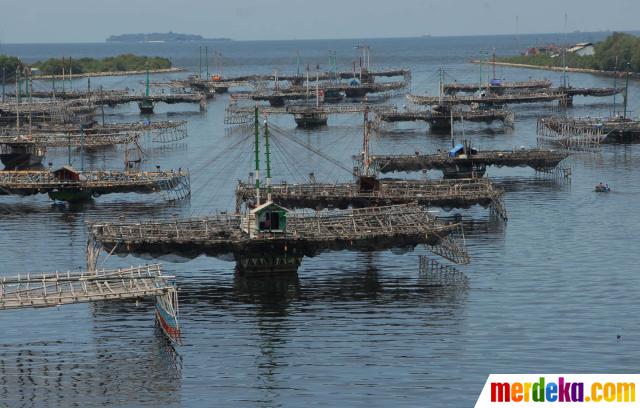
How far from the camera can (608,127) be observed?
159 m

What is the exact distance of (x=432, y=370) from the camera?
62.5m

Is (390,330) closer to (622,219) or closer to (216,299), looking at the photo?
(216,299)

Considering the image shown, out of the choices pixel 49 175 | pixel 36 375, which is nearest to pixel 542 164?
pixel 49 175

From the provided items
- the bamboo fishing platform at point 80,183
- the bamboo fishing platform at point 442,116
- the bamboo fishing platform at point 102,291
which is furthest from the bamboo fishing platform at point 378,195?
the bamboo fishing platform at point 442,116

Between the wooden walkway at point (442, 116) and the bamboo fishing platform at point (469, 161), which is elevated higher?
the wooden walkway at point (442, 116)

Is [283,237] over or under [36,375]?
over

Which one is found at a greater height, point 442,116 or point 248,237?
point 442,116

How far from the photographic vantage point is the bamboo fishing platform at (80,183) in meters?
113

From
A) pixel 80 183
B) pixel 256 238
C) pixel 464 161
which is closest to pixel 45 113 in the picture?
pixel 80 183

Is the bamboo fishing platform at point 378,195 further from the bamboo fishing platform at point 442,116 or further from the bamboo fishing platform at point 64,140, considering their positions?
the bamboo fishing platform at point 442,116

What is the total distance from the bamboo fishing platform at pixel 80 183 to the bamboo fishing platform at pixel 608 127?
61962mm

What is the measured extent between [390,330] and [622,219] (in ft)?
134

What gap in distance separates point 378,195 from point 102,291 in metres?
38.2

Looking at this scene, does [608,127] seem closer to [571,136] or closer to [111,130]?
[571,136]
